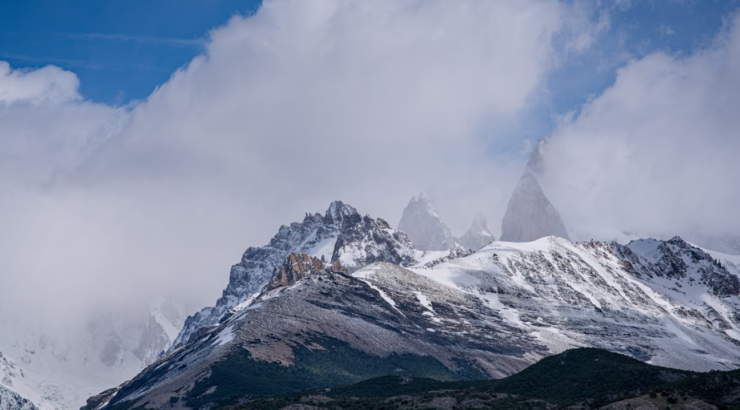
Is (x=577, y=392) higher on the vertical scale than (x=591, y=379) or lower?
lower

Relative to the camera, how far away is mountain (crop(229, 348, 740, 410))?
Answer: 465ft

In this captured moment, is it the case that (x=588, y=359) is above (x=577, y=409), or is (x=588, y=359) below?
above

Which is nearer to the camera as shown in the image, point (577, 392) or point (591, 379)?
point (577, 392)

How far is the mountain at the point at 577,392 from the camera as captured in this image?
142 metres

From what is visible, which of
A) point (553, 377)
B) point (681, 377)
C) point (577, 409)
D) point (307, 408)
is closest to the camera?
point (577, 409)

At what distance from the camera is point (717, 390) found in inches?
5694

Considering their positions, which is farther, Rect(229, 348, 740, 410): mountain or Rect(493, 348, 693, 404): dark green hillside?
Rect(493, 348, 693, 404): dark green hillside

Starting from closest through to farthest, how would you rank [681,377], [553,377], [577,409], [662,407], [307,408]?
[662,407] → [577,409] → [307,408] → [681,377] → [553,377]

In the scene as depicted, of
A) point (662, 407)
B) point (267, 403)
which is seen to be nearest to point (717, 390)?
point (662, 407)

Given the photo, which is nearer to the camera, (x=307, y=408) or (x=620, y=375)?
(x=307, y=408)

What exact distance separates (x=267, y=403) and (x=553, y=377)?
59.8 metres

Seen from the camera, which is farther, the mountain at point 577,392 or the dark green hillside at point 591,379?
the dark green hillside at point 591,379

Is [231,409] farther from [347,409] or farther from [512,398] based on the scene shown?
[512,398]

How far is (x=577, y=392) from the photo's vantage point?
572 ft
